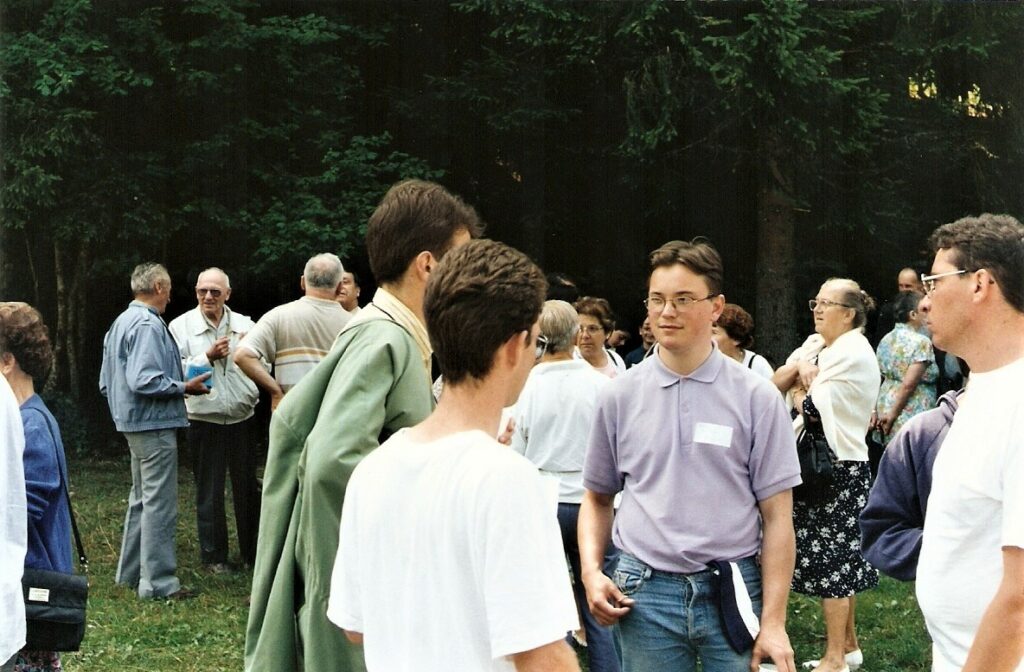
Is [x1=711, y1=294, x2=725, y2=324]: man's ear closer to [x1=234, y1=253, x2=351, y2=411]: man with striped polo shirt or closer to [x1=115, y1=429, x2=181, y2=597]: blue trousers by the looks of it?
[x1=234, y1=253, x2=351, y2=411]: man with striped polo shirt

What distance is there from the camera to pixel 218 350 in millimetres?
8672

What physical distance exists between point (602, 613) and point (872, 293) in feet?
49.5

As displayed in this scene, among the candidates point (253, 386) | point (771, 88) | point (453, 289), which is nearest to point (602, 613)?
point (453, 289)

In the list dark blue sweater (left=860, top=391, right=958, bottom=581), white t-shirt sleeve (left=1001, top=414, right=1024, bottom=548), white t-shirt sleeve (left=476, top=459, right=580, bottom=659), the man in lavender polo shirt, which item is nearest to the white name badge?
the man in lavender polo shirt

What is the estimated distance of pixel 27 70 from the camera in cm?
1558

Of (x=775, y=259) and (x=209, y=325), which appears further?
(x=775, y=259)

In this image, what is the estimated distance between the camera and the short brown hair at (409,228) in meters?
3.04

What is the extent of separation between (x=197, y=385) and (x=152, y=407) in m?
0.34

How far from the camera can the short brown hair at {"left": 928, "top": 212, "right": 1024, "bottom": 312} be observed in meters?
2.61

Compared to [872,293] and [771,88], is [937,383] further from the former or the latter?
[872,293]

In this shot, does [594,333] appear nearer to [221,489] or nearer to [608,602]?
[221,489]

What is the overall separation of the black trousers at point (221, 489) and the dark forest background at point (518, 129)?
6.95 metres

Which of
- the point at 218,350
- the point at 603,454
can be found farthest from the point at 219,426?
the point at 603,454

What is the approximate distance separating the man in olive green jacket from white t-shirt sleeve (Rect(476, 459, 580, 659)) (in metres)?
0.77
